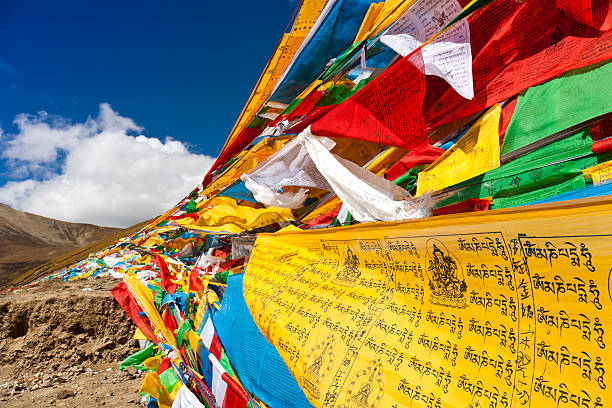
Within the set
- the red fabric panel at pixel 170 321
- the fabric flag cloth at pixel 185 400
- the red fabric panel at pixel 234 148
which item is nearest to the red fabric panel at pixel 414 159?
the red fabric panel at pixel 234 148

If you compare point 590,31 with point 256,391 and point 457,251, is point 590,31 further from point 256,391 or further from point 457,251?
point 256,391

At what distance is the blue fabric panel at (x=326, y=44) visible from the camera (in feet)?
9.74

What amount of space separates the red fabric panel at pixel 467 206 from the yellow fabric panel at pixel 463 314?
531mm

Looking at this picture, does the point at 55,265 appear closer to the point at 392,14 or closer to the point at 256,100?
the point at 256,100

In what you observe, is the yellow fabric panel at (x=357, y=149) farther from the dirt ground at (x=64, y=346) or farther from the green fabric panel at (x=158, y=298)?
the dirt ground at (x=64, y=346)

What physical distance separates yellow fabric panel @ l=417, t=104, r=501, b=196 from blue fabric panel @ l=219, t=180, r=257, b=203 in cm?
219

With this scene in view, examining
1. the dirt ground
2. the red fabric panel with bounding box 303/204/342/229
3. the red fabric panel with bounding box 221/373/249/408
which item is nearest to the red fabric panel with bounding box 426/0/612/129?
the red fabric panel with bounding box 303/204/342/229

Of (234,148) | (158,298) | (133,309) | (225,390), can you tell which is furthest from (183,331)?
(234,148)

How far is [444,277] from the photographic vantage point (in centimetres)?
90

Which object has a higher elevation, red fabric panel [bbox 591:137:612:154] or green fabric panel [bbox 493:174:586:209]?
red fabric panel [bbox 591:137:612:154]

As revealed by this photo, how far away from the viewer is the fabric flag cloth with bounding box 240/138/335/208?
8.32ft

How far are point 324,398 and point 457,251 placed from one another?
2.01 feet

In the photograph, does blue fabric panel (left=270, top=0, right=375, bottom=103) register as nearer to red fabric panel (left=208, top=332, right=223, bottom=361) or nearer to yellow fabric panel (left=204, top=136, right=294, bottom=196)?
yellow fabric panel (left=204, top=136, right=294, bottom=196)

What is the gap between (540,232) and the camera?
0.71 meters
